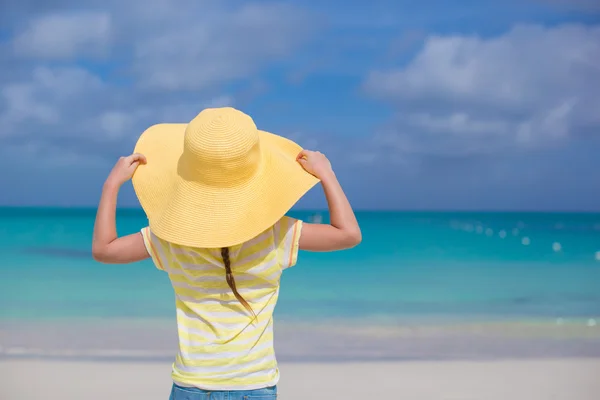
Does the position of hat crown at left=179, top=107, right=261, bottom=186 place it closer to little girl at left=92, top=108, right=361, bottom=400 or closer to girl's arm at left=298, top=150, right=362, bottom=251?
little girl at left=92, top=108, right=361, bottom=400

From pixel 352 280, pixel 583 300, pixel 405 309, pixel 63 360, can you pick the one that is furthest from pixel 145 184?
Answer: pixel 352 280

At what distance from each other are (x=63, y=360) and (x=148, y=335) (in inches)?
46.7

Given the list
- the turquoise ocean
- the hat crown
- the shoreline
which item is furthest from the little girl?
the turquoise ocean

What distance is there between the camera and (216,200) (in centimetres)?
173

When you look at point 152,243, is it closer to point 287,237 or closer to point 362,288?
point 287,237

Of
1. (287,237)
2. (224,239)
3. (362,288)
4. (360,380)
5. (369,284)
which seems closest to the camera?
(224,239)

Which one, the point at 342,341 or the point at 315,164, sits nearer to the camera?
the point at 315,164

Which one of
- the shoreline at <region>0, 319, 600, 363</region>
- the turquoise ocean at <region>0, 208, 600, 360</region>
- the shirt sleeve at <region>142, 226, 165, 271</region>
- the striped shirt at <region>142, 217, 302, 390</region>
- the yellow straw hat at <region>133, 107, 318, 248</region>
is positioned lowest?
the striped shirt at <region>142, 217, 302, 390</region>

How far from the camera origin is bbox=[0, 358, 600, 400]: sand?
4734 mm

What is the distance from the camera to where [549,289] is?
11203 millimetres

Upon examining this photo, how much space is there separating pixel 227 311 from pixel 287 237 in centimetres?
24

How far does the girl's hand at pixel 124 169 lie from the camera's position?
184 cm

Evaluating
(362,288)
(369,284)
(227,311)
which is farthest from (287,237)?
(369,284)

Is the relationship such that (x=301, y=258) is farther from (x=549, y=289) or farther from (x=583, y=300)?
(x=583, y=300)
